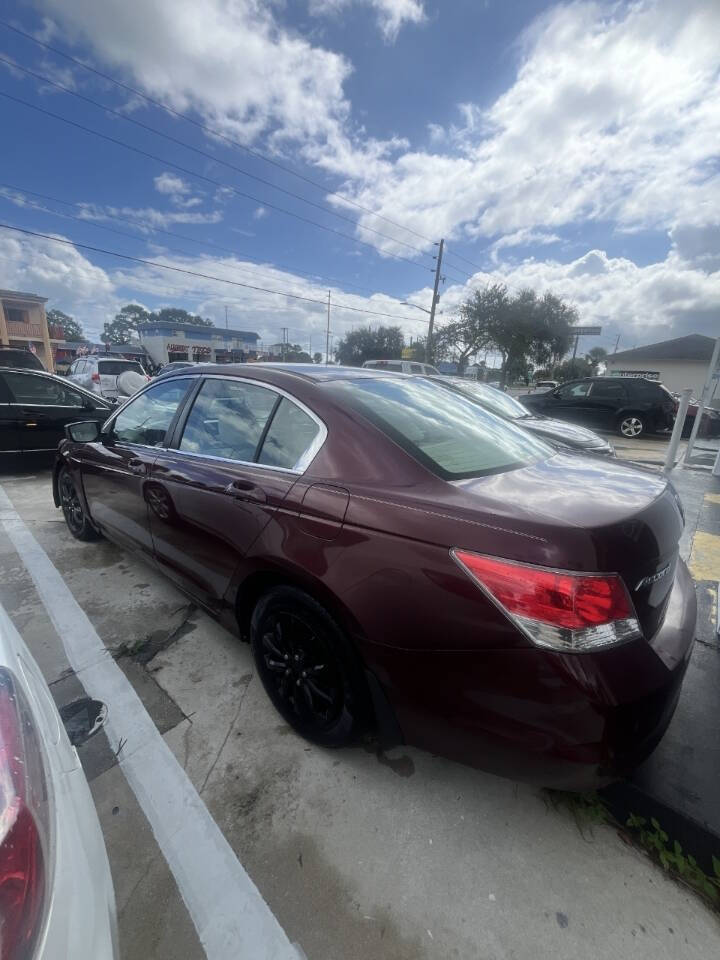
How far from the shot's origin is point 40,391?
5.95 meters

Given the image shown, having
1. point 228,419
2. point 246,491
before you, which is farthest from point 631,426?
point 246,491

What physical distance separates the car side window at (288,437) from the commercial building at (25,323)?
36978 mm

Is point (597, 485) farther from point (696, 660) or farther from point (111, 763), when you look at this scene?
point (111, 763)

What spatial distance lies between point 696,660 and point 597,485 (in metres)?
1.48

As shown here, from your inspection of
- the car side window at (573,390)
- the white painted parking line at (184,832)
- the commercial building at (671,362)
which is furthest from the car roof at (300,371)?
the commercial building at (671,362)

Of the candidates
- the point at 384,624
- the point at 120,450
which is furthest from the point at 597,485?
the point at 120,450

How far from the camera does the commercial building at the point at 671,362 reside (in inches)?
1428

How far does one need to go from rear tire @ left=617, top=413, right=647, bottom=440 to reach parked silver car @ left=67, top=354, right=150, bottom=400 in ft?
43.6

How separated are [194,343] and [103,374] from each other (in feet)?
135

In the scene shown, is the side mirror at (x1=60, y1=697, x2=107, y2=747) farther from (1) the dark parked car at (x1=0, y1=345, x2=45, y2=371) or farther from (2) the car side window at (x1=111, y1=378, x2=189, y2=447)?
(1) the dark parked car at (x1=0, y1=345, x2=45, y2=371)

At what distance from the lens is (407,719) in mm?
1525

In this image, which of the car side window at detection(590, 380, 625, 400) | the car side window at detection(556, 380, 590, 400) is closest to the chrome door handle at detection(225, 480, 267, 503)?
the car side window at detection(556, 380, 590, 400)

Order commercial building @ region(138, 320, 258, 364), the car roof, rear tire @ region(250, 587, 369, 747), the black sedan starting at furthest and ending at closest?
1. commercial building @ region(138, 320, 258, 364)
2. the black sedan
3. the car roof
4. rear tire @ region(250, 587, 369, 747)

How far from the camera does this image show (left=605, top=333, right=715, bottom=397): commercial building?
36.3 metres
